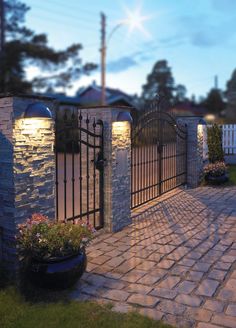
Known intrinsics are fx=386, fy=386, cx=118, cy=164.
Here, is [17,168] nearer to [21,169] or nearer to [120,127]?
[21,169]

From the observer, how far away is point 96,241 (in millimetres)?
5234

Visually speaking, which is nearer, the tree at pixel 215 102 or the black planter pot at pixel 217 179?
the black planter pot at pixel 217 179

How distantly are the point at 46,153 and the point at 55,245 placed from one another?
1033 mm

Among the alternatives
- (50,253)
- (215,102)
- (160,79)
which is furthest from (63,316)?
(160,79)

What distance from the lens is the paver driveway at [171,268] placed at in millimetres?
3365

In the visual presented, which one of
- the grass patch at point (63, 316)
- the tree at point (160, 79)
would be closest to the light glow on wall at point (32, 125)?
the grass patch at point (63, 316)

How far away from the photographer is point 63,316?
10.5ft

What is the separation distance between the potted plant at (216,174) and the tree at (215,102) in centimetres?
4197

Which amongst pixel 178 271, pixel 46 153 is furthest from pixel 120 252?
pixel 46 153

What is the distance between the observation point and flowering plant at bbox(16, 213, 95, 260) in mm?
3521

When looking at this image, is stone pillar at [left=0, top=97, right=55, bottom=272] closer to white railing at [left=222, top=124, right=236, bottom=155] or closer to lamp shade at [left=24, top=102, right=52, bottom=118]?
lamp shade at [left=24, top=102, right=52, bottom=118]

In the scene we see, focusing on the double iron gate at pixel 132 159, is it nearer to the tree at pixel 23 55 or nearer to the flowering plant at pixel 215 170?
the flowering plant at pixel 215 170

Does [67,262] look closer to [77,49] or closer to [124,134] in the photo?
[124,134]

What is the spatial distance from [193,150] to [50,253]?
705cm
